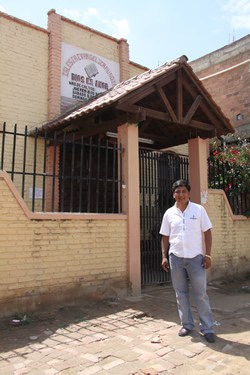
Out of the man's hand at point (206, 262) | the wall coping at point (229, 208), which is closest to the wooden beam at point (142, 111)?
the wall coping at point (229, 208)

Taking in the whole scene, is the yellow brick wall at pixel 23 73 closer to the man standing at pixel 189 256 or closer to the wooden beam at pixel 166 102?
the wooden beam at pixel 166 102

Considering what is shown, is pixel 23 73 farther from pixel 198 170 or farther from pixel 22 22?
pixel 198 170

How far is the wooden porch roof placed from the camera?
252 inches

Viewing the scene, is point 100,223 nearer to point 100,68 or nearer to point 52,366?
point 52,366

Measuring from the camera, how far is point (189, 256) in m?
4.23

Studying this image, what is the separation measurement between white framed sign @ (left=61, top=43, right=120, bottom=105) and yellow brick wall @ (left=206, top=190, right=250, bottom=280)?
Answer: 174 inches

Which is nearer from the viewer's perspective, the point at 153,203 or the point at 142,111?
the point at 142,111

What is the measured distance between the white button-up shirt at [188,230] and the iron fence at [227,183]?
14.6 feet

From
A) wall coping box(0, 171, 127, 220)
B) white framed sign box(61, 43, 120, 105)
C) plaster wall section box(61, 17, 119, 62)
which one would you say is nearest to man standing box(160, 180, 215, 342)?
wall coping box(0, 171, 127, 220)

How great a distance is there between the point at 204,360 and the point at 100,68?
27.8 ft

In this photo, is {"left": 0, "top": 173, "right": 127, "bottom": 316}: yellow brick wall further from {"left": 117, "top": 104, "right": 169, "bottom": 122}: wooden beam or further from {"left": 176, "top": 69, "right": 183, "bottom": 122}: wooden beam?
{"left": 176, "top": 69, "right": 183, "bottom": 122}: wooden beam

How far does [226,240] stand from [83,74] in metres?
5.72

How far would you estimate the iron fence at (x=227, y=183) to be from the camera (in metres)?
8.70

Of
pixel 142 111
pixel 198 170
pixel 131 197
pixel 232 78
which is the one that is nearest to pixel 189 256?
pixel 131 197
